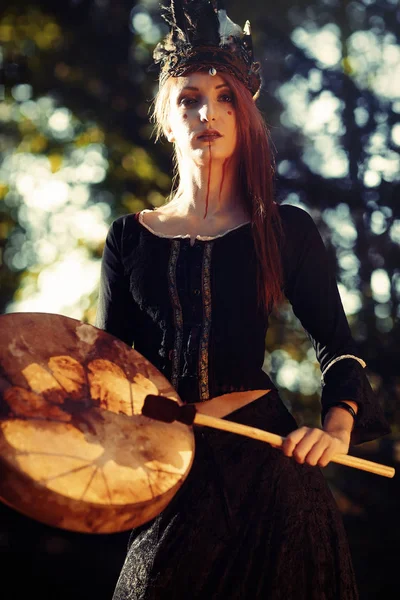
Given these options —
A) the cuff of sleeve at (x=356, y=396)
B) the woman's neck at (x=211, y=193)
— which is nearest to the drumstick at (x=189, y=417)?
the cuff of sleeve at (x=356, y=396)

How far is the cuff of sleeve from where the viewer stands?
2.00m

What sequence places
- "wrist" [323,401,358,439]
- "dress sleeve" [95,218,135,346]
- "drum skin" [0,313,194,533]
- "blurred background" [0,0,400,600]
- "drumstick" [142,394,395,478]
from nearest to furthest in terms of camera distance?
"drum skin" [0,313,194,533] → "drumstick" [142,394,395,478] → "wrist" [323,401,358,439] → "dress sleeve" [95,218,135,346] → "blurred background" [0,0,400,600]

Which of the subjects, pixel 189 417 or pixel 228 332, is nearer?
pixel 189 417

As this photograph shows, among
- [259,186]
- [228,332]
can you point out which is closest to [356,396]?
[228,332]

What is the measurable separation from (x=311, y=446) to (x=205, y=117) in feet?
3.12

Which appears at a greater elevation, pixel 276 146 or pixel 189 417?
pixel 276 146

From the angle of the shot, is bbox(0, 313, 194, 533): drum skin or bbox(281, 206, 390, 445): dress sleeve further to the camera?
bbox(281, 206, 390, 445): dress sleeve

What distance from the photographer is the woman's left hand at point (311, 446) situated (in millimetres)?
1750

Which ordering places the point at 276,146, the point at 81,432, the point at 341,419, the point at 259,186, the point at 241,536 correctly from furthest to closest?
the point at 276,146
the point at 259,186
the point at 341,419
the point at 241,536
the point at 81,432

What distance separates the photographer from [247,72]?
89.9 inches

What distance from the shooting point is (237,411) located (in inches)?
78.5

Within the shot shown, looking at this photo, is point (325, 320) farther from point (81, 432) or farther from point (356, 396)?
point (81, 432)

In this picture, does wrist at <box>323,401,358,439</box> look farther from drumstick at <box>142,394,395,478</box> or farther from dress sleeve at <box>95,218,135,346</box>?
dress sleeve at <box>95,218,135,346</box>

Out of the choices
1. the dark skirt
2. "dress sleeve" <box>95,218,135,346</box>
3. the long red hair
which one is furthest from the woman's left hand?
"dress sleeve" <box>95,218,135,346</box>
